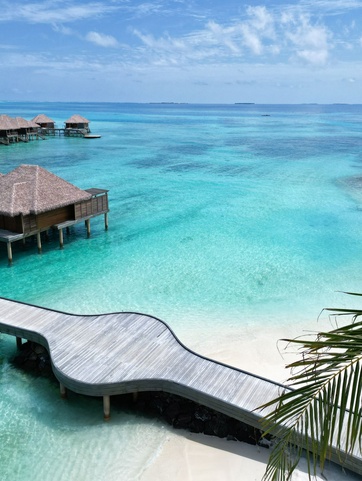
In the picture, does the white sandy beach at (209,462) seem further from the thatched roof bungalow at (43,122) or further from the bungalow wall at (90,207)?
the thatched roof bungalow at (43,122)

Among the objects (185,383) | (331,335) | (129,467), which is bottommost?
(129,467)

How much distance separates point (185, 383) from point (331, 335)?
17.4ft

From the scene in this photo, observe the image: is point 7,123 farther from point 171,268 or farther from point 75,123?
point 171,268

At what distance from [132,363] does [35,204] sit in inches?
296

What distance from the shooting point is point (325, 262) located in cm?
1396

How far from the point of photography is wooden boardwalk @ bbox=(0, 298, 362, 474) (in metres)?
6.78

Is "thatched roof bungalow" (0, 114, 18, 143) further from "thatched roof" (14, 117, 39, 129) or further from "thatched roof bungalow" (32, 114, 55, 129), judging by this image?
"thatched roof bungalow" (32, 114, 55, 129)

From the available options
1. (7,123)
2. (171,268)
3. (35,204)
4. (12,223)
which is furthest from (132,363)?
(7,123)

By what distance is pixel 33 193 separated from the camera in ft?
43.9

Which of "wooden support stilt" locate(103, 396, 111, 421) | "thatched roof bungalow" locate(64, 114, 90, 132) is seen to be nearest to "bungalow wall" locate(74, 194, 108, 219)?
"wooden support stilt" locate(103, 396, 111, 421)

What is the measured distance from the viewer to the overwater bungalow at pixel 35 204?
12945mm

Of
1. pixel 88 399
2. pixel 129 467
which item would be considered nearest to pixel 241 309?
pixel 88 399

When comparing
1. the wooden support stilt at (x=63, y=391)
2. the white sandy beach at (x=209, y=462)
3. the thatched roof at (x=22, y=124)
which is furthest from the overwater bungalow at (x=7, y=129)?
the white sandy beach at (x=209, y=462)

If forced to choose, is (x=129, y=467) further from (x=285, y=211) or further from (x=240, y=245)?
(x=285, y=211)
